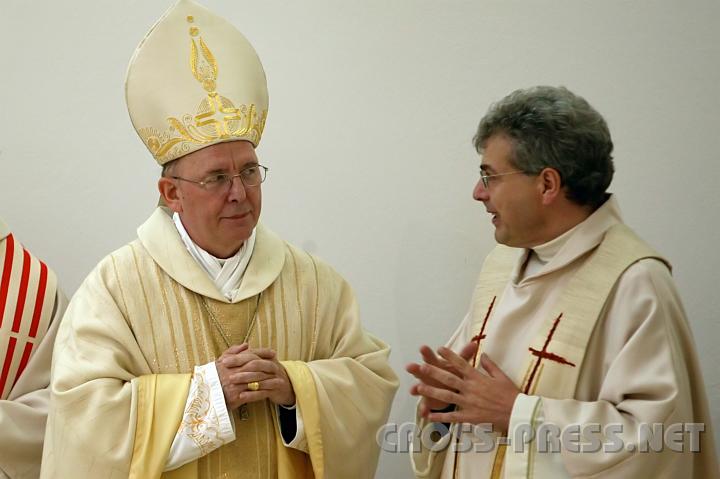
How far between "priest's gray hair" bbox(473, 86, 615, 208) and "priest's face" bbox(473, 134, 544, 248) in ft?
0.11

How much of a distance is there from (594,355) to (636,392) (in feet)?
0.76

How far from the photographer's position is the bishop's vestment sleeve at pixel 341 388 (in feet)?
11.5

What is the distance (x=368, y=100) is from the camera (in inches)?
185

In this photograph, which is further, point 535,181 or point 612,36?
point 612,36

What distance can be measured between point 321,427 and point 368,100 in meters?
1.75

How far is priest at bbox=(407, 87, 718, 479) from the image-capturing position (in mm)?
3033

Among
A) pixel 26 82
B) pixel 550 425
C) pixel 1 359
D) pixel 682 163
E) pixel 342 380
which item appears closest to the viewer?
pixel 550 425

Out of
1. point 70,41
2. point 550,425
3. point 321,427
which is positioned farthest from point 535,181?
point 70,41

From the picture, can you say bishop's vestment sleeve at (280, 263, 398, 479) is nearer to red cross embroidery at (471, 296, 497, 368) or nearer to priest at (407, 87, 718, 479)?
priest at (407, 87, 718, 479)

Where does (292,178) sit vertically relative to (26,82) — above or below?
below

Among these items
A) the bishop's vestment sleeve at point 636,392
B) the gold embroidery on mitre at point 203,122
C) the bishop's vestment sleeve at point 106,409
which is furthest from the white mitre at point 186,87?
the bishop's vestment sleeve at point 636,392

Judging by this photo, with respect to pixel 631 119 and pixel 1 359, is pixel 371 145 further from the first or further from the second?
pixel 1 359

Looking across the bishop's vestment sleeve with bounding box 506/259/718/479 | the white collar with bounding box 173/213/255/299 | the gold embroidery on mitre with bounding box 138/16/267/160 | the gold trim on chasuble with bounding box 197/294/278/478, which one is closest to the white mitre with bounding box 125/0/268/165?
the gold embroidery on mitre with bounding box 138/16/267/160

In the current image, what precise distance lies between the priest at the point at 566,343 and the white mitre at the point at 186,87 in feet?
2.94
